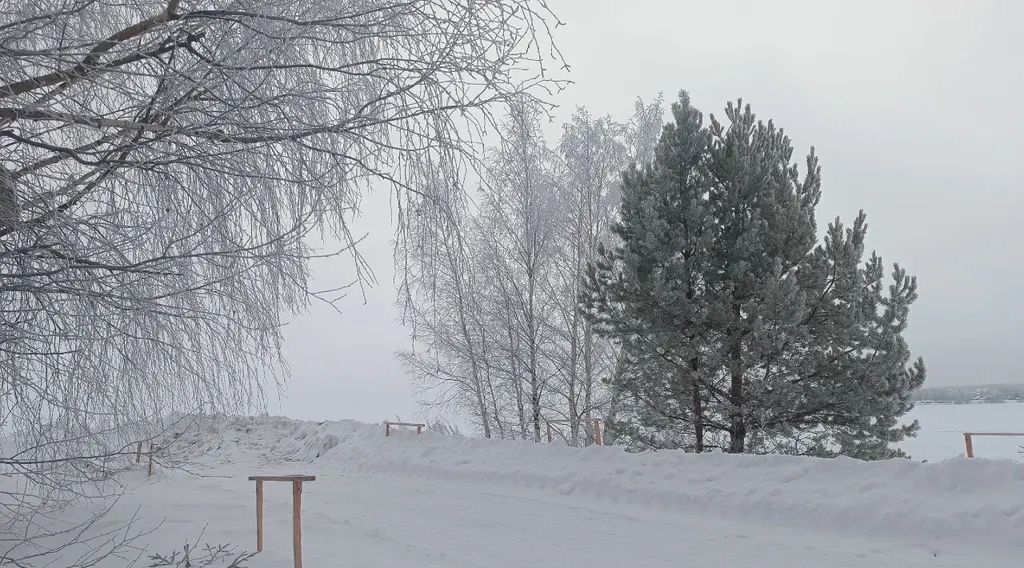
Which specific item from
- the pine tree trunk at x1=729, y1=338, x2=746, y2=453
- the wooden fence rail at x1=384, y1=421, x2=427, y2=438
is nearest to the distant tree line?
the pine tree trunk at x1=729, y1=338, x2=746, y2=453

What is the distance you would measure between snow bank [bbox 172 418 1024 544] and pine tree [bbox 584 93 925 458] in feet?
5.90

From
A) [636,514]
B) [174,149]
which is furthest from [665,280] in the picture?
[174,149]

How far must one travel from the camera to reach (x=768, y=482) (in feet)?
30.5

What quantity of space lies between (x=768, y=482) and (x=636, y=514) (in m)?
1.80

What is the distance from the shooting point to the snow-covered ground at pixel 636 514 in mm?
7023

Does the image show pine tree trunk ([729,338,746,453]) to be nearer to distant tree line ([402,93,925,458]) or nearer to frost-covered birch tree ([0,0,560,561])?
distant tree line ([402,93,925,458])

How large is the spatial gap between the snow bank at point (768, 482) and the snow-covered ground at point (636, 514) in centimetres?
2

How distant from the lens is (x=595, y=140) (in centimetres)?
1830

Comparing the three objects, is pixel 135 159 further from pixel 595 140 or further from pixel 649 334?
pixel 595 140

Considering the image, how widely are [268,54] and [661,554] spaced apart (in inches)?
245

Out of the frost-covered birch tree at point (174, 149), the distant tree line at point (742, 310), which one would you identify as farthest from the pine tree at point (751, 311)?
the frost-covered birch tree at point (174, 149)

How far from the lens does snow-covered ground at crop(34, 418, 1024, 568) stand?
23.0 ft

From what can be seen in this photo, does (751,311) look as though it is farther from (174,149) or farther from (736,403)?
(174,149)

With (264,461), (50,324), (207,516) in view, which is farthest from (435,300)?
(264,461)
